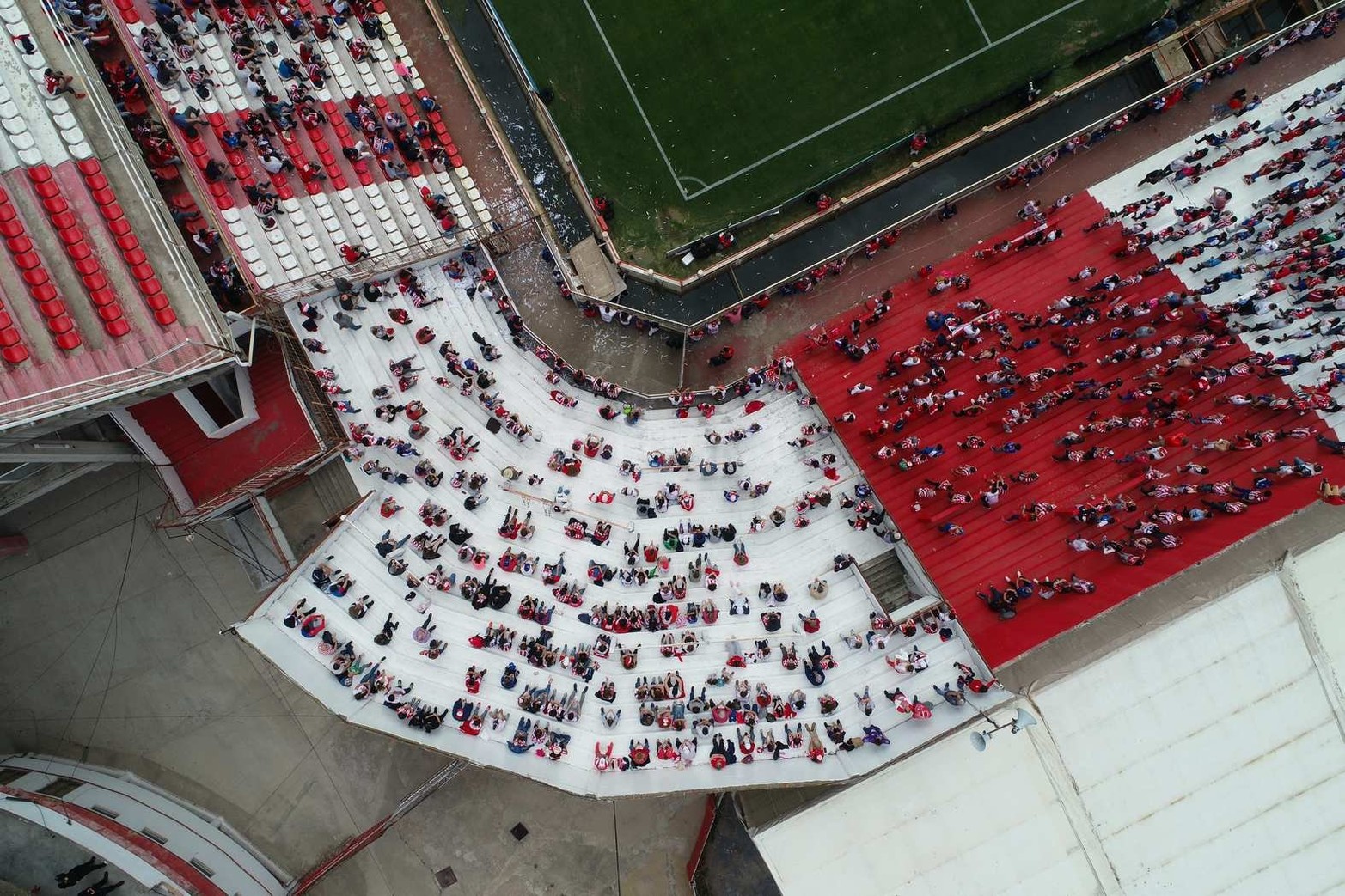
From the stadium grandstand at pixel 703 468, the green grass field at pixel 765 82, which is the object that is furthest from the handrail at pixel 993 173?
the green grass field at pixel 765 82

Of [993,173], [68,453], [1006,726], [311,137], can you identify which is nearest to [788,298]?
[993,173]

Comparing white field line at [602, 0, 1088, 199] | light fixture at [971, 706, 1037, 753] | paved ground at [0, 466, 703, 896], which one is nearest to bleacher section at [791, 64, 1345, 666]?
light fixture at [971, 706, 1037, 753]

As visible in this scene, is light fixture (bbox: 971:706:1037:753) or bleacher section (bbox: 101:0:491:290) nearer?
light fixture (bbox: 971:706:1037:753)

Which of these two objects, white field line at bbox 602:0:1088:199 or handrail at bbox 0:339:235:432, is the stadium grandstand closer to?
handrail at bbox 0:339:235:432

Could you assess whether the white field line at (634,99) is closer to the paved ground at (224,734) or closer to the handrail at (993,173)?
the handrail at (993,173)

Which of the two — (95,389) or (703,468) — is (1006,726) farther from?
(95,389)

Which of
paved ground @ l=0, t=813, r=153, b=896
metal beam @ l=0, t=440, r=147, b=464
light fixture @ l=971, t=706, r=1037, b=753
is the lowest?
light fixture @ l=971, t=706, r=1037, b=753
